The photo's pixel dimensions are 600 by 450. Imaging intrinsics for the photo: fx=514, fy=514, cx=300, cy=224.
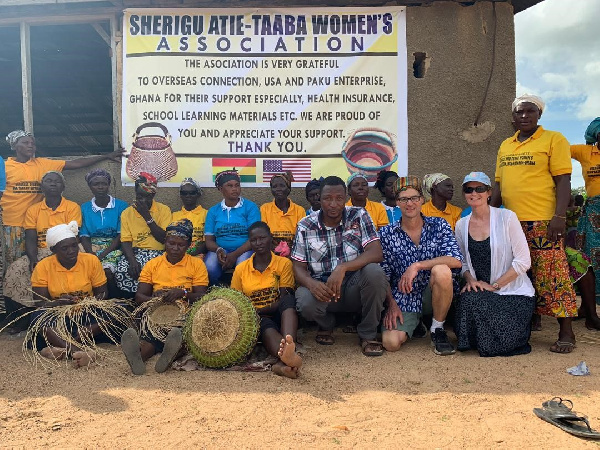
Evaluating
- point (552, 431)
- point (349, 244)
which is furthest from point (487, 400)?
point (349, 244)

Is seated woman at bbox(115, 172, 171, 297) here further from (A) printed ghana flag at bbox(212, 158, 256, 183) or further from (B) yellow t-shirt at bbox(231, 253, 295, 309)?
(B) yellow t-shirt at bbox(231, 253, 295, 309)

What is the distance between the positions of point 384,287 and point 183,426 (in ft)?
5.95

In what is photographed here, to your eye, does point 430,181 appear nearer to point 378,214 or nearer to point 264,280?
point 378,214

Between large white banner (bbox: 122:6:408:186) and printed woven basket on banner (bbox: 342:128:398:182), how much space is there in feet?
0.03

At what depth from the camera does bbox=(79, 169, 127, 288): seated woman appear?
4902 millimetres

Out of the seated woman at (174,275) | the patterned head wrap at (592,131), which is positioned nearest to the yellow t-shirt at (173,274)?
the seated woman at (174,275)

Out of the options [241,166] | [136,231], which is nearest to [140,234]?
[136,231]

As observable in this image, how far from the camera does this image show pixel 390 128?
542 cm

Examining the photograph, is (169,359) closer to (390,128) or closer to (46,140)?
(390,128)

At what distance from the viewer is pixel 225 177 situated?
16.2ft

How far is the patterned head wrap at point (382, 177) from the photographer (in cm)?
522

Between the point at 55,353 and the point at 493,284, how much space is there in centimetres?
329

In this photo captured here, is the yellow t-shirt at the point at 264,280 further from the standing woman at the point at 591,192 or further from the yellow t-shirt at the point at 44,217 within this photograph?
the standing woman at the point at 591,192

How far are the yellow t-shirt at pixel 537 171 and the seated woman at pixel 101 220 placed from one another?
11.6 ft
